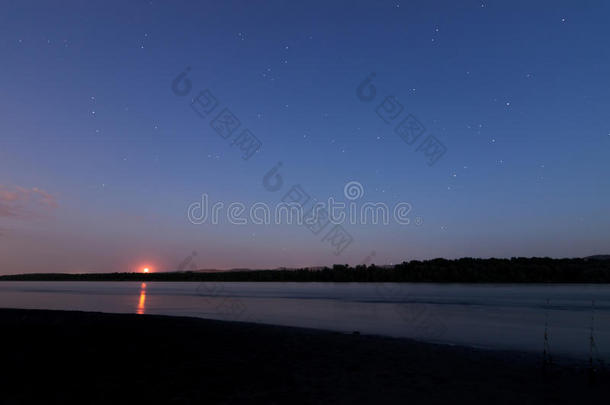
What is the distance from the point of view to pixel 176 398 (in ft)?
31.1

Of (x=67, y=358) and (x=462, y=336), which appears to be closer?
(x=67, y=358)

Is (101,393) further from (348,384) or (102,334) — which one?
(102,334)

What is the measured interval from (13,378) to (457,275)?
630 ft

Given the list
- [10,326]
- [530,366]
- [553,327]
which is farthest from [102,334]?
[553,327]

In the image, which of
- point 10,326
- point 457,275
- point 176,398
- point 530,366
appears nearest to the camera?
point 176,398

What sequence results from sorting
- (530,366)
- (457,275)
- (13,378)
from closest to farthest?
(13,378)
(530,366)
(457,275)

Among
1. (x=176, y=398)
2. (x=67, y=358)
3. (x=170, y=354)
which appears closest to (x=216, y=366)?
(x=170, y=354)

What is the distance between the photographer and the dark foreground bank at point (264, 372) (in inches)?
392

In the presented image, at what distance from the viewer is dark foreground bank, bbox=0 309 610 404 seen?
9945 mm

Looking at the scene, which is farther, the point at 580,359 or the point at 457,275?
the point at 457,275

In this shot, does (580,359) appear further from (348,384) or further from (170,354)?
(170,354)

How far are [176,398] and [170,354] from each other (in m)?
5.54

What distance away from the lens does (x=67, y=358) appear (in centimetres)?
1344

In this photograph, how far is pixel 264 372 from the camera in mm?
12406
